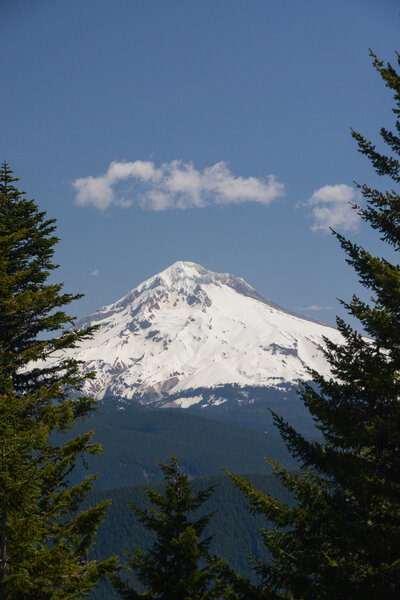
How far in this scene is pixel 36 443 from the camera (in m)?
13.8

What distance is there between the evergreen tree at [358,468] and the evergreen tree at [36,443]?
4707 millimetres

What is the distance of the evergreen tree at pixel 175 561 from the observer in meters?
14.1

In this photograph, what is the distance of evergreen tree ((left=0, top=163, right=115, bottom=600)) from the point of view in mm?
11539

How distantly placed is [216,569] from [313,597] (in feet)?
9.94

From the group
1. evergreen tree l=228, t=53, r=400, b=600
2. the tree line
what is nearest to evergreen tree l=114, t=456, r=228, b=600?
the tree line

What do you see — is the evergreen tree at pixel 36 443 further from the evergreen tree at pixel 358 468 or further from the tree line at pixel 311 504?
the evergreen tree at pixel 358 468

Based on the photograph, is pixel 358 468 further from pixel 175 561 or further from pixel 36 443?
pixel 36 443

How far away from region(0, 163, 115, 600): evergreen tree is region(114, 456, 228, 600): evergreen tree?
108 cm

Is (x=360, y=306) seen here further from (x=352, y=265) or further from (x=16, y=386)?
(x=16, y=386)

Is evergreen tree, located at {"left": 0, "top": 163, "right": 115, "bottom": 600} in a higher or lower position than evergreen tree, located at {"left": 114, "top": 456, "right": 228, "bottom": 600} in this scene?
higher

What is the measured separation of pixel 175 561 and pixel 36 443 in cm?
491

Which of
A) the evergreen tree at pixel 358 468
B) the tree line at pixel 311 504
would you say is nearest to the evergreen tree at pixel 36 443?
the tree line at pixel 311 504

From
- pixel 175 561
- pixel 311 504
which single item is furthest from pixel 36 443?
pixel 311 504

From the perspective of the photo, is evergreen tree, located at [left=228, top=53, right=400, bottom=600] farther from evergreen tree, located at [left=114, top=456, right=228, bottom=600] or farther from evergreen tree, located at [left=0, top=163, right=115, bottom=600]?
evergreen tree, located at [left=0, top=163, right=115, bottom=600]
